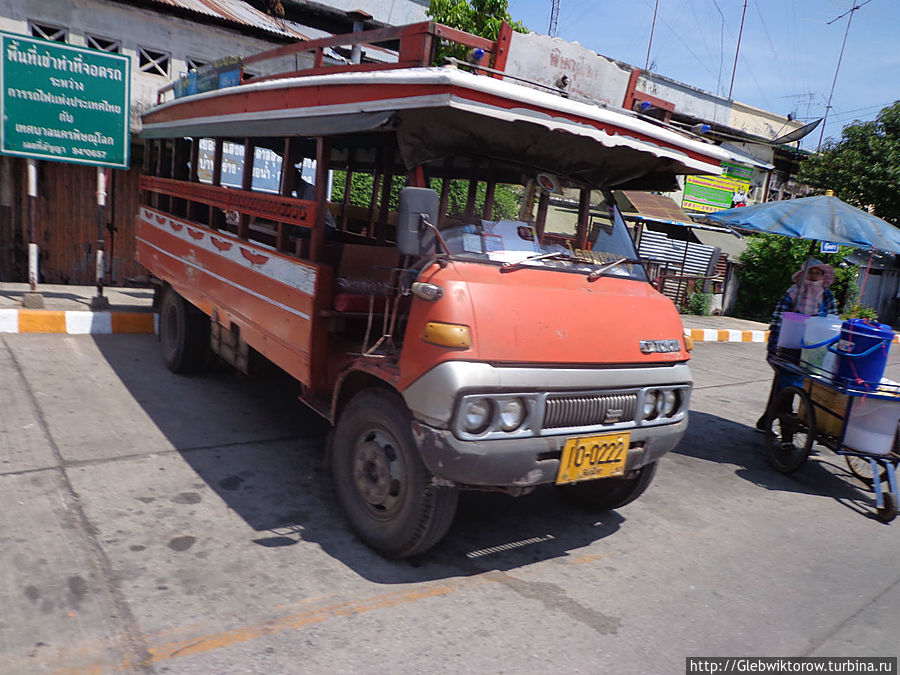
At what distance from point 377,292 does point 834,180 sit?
21.2m

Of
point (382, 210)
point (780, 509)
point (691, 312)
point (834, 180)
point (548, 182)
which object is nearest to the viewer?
point (548, 182)

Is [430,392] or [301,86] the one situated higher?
[301,86]

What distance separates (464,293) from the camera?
2.94 m

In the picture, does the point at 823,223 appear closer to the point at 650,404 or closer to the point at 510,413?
the point at 650,404

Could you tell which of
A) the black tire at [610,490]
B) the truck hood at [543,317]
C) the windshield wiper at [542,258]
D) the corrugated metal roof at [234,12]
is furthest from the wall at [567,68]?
the corrugated metal roof at [234,12]

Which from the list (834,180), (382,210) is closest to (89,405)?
(382,210)

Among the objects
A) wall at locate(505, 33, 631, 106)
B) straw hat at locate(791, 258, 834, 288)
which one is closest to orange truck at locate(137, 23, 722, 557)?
wall at locate(505, 33, 631, 106)

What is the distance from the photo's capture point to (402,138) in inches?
126

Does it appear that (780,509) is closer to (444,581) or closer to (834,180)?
(444,581)

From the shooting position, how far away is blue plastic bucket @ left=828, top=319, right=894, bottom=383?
4742 millimetres

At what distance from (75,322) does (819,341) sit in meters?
7.92

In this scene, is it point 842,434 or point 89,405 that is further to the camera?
point 89,405

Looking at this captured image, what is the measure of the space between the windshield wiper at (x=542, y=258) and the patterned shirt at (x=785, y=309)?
327 centimetres

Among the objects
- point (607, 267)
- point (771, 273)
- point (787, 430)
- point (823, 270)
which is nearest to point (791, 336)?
point (823, 270)
